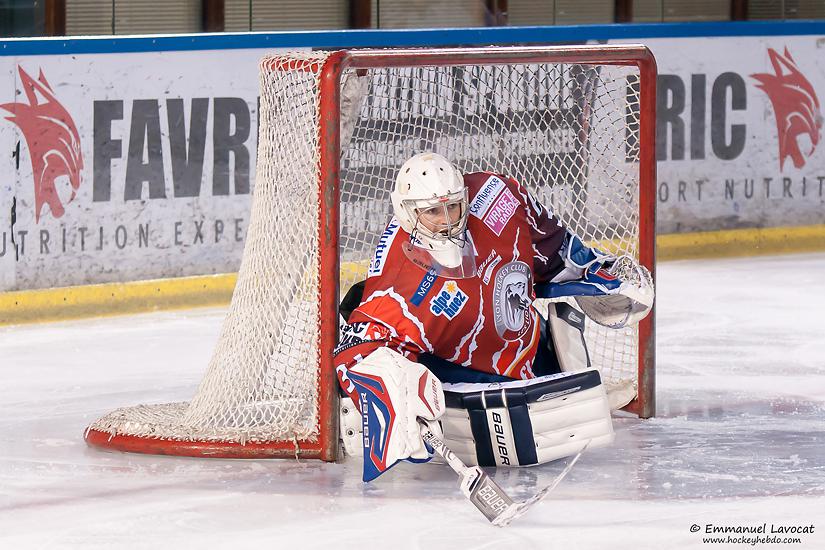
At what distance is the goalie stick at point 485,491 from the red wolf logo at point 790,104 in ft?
13.5

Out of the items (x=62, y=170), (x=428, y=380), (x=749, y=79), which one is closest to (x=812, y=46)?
(x=749, y=79)

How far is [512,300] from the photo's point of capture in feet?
13.5

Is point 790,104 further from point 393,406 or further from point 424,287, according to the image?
point 393,406

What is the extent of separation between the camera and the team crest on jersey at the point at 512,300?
13.3 ft

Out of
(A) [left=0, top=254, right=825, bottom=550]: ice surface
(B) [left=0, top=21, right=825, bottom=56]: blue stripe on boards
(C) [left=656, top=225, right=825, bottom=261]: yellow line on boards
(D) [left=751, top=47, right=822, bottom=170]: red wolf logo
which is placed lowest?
(A) [left=0, top=254, right=825, bottom=550]: ice surface

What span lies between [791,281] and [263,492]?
11.2ft

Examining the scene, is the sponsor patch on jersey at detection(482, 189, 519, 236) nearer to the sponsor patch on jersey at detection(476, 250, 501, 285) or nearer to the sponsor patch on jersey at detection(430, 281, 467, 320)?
the sponsor patch on jersey at detection(476, 250, 501, 285)

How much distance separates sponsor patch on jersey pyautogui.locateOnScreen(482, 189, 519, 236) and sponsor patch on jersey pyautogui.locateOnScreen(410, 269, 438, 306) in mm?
233

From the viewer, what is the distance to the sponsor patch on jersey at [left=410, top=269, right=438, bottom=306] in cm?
392

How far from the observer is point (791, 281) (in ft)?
22.0

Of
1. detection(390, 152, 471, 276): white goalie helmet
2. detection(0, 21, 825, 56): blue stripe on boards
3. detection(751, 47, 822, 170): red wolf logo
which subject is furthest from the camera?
detection(751, 47, 822, 170): red wolf logo

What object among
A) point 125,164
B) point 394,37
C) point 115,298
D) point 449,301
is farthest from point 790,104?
point 449,301

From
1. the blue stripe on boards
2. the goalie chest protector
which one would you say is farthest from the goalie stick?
the blue stripe on boards

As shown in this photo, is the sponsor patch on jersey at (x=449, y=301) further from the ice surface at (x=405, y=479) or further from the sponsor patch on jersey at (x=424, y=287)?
the ice surface at (x=405, y=479)
